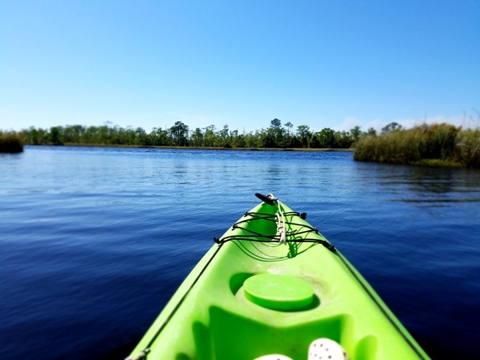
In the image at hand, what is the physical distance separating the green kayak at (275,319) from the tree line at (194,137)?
103 m

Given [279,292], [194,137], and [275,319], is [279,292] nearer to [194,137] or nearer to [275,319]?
[275,319]

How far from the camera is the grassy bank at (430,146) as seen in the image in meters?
22.6

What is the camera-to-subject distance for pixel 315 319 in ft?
7.81

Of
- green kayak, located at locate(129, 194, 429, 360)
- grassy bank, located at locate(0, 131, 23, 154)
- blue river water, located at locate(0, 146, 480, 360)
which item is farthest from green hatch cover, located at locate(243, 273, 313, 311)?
grassy bank, located at locate(0, 131, 23, 154)

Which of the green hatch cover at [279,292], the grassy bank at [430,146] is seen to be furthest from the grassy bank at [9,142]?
the green hatch cover at [279,292]

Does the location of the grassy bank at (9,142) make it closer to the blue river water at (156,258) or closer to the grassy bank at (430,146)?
the blue river water at (156,258)

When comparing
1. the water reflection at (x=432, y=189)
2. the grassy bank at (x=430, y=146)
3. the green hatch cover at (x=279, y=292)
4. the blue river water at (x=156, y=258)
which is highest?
the grassy bank at (x=430, y=146)

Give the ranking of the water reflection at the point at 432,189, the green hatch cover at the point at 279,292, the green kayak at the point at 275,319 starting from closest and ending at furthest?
the green kayak at the point at 275,319
the green hatch cover at the point at 279,292
the water reflection at the point at 432,189

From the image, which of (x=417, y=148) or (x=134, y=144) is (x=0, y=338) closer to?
(x=417, y=148)

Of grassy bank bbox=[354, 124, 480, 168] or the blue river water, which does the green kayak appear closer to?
the blue river water

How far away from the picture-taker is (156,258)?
5465mm

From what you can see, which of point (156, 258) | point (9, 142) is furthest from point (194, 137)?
point (156, 258)

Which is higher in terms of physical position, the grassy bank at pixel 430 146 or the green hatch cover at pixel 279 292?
the grassy bank at pixel 430 146

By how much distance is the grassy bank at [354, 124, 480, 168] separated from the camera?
891 inches
